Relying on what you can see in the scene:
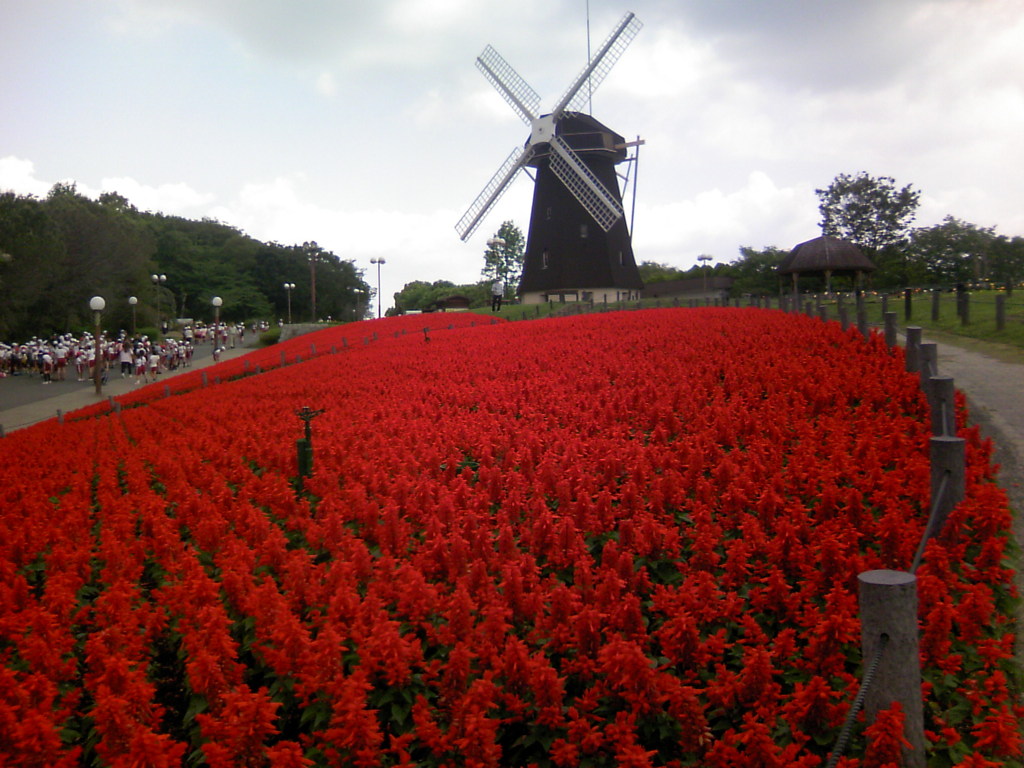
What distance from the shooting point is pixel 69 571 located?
5168 millimetres

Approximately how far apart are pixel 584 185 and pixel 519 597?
36.8 metres

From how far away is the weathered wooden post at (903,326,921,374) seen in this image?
29.4 feet

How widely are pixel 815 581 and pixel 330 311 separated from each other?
86.3 meters

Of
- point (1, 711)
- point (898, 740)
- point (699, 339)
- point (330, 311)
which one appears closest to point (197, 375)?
point (699, 339)

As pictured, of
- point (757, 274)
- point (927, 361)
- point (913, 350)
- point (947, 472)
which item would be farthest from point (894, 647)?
point (757, 274)

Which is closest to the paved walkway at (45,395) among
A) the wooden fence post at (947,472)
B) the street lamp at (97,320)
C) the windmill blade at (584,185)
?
the street lamp at (97,320)

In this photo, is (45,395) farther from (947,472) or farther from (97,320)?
(947,472)

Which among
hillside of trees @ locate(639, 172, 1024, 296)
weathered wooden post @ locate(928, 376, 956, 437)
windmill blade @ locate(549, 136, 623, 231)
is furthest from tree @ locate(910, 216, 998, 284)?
weathered wooden post @ locate(928, 376, 956, 437)

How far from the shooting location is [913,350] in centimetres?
905

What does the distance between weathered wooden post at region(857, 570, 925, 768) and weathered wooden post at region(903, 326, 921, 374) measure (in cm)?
671

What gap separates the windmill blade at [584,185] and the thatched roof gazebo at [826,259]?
350 inches

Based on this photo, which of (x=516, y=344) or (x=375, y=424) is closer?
(x=375, y=424)

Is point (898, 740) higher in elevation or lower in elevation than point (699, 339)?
lower

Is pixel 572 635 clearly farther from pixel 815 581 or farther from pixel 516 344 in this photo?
pixel 516 344
